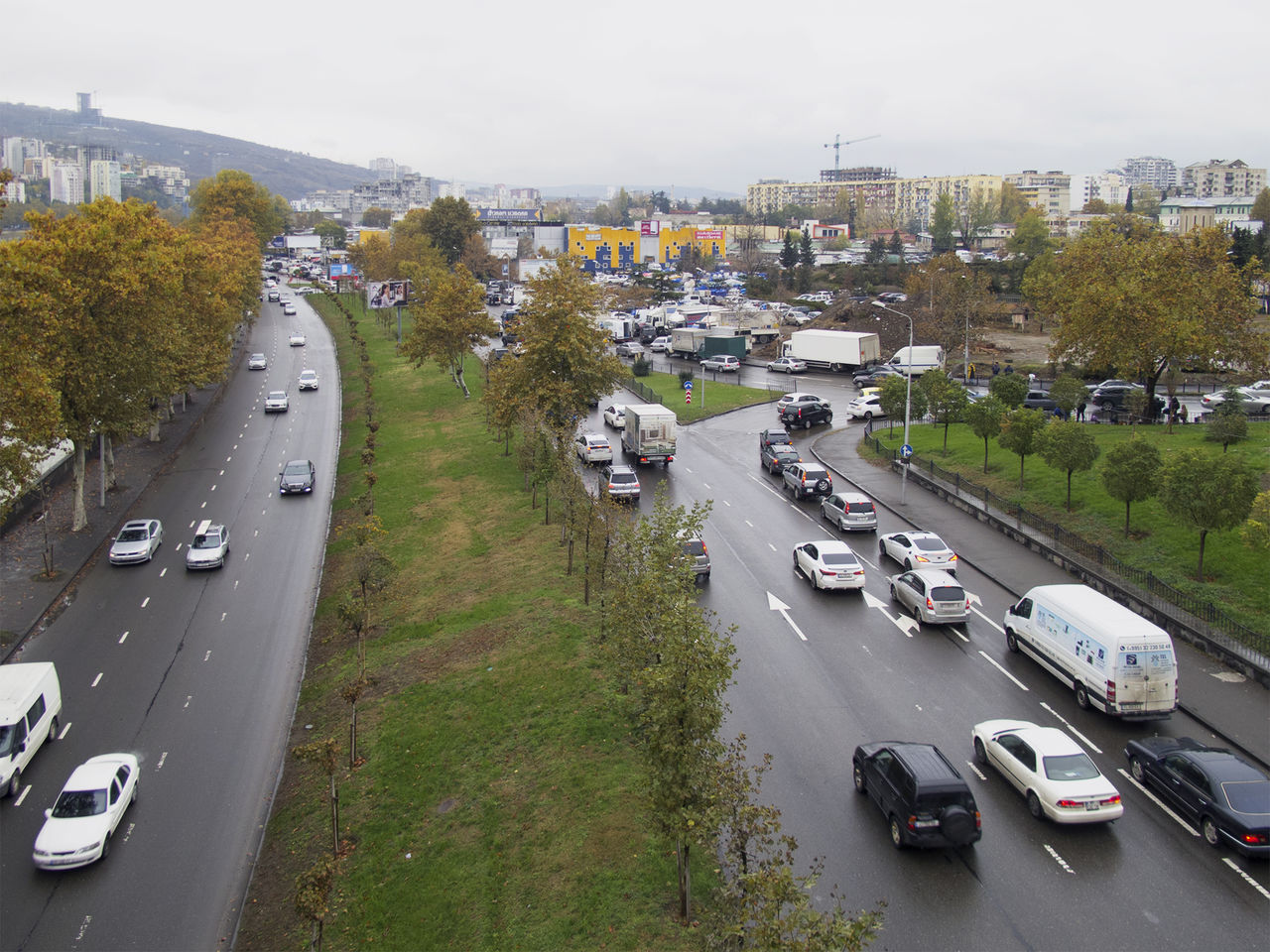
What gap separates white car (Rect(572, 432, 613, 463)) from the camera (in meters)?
43.6

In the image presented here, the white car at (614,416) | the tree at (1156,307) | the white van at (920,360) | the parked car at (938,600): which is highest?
the tree at (1156,307)

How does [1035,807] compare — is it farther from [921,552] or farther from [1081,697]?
[921,552]

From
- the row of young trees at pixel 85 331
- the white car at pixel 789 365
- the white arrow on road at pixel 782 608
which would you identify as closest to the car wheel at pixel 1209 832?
the white arrow on road at pixel 782 608

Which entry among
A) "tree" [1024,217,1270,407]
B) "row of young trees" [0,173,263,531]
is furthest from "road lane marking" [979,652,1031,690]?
"row of young trees" [0,173,263,531]

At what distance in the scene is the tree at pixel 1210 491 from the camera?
24156 mm

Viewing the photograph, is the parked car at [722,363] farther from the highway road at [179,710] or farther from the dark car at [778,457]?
Answer: the highway road at [179,710]

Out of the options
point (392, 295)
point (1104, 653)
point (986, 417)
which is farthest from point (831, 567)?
point (392, 295)

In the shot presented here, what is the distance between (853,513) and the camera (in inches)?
1332

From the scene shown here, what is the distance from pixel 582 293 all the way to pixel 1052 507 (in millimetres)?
21803

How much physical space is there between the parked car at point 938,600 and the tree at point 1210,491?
6245 mm

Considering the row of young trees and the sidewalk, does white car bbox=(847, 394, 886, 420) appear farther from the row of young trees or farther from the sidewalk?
the row of young trees

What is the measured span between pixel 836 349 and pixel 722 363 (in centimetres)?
878

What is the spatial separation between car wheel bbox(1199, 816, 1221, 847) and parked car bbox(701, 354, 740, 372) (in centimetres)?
5759

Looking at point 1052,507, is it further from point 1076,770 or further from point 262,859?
point 262,859
